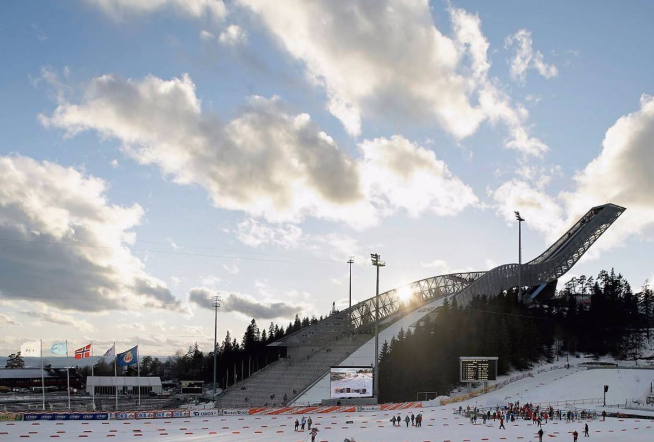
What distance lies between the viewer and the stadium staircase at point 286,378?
7962 cm

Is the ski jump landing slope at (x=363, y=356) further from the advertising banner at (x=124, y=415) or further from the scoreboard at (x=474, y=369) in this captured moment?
the advertising banner at (x=124, y=415)

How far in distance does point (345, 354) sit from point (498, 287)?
135 feet

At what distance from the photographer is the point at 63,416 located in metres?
53.3

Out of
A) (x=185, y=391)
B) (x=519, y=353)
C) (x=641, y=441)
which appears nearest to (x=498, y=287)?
(x=519, y=353)

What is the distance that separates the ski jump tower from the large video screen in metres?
13.8

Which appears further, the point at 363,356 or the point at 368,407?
the point at 363,356

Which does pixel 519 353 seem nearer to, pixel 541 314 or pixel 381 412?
pixel 541 314

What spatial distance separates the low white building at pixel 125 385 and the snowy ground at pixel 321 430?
58.2 m

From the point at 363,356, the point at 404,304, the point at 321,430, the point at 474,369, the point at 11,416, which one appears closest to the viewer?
the point at 321,430

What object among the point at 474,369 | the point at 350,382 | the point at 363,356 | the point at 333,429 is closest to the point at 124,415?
the point at 333,429

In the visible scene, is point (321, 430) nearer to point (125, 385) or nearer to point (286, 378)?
point (286, 378)

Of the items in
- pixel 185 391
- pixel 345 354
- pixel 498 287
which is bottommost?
pixel 185 391

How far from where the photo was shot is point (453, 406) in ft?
218

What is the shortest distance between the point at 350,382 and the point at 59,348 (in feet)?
101
